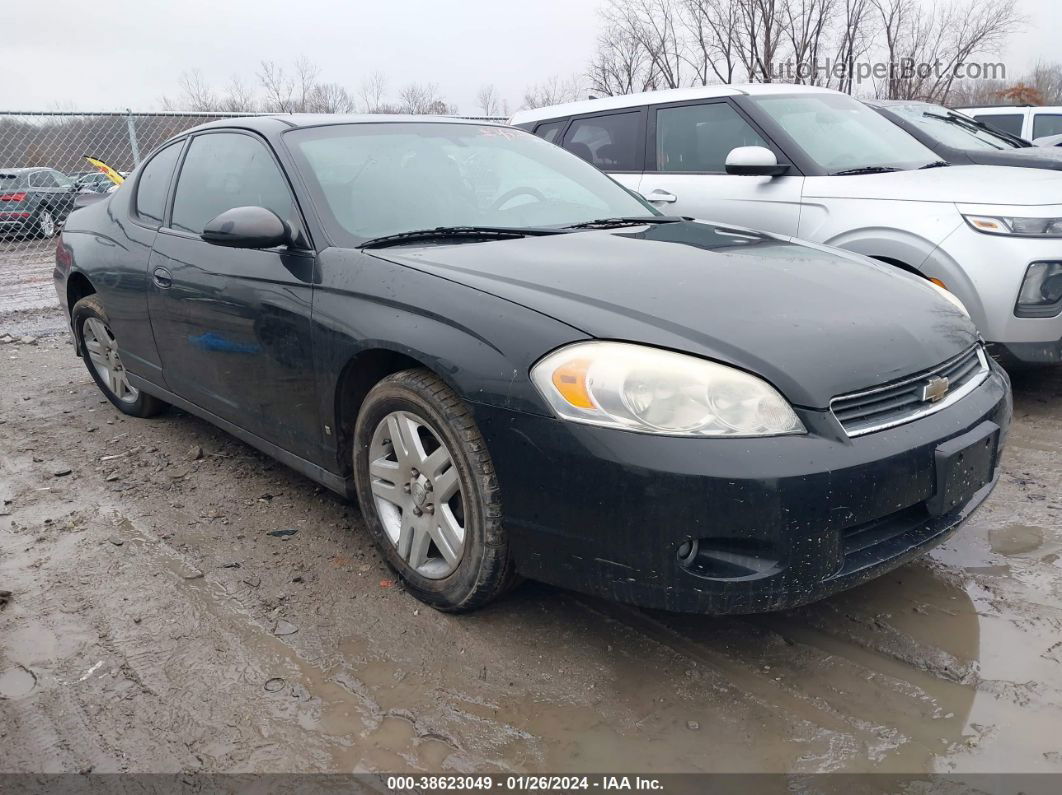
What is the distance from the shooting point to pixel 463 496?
91.0 inches

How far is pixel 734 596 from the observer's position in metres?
1.99

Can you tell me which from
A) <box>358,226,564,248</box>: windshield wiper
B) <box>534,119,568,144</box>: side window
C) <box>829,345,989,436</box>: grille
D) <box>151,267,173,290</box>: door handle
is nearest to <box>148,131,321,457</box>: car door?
<box>151,267,173,290</box>: door handle

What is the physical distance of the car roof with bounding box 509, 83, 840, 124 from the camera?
5316 mm

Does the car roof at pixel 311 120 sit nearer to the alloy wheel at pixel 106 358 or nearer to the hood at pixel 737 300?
the hood at pixel 737 300

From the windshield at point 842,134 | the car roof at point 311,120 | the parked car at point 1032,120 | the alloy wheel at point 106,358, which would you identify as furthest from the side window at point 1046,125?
the alloy wheel at point 106,358

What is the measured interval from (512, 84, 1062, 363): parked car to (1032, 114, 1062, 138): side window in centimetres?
764

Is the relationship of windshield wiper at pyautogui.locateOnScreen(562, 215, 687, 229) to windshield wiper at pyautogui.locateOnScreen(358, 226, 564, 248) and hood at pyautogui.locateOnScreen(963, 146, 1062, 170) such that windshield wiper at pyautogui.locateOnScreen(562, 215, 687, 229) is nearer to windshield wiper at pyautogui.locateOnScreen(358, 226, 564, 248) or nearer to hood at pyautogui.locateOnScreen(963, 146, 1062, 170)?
windshield wiper at pyautogui.locateOnScreen(358, 226, 564, 248)

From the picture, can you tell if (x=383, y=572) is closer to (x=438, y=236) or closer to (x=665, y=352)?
(x=438, y=236)

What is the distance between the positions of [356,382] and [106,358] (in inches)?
102

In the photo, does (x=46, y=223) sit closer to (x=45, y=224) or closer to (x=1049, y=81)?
(x=45, y=224)

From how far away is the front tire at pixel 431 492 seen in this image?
7.45 feet

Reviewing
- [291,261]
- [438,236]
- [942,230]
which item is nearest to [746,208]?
[942,230]

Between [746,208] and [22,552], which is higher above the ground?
[746,208]

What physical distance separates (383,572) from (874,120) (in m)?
4.48
